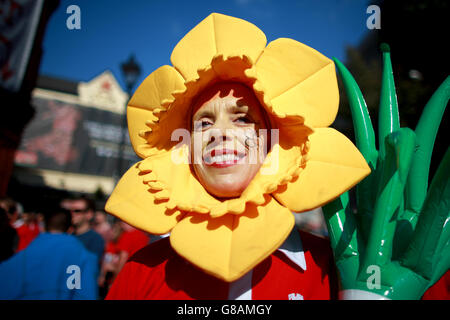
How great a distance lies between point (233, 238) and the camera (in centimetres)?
104

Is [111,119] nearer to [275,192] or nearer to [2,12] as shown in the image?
[2,12]

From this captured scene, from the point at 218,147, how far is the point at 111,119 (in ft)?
62.9

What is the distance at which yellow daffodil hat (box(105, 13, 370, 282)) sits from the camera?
40.4 inches

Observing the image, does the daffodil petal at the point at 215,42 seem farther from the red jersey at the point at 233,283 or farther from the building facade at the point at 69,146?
the building facade at the point at 69,146

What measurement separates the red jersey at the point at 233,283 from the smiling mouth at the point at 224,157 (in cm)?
41

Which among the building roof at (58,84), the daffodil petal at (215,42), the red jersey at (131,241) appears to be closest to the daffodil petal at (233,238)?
the daffodil petal at (215,42)

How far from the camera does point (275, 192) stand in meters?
1.15

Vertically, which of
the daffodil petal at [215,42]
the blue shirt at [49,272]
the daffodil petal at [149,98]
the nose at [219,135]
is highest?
the daffodil petal at [215,42]

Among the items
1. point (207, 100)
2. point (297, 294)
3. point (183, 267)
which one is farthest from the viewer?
point (207, 100)

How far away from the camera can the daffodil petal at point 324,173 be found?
1.03 meters

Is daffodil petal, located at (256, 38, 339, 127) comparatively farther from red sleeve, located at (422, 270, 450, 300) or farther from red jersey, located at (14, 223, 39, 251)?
red jersey, located at (14, 223, 39, 251)

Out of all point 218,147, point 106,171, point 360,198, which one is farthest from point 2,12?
point 106,171

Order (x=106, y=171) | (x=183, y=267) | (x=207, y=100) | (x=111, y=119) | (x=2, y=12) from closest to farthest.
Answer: (x=183, y=267) → (x=207, y=100) → (x=2, y=12) → (x=106, y=171) → (x=111, y=119)

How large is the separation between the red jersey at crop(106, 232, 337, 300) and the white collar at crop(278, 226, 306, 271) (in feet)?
0.05
